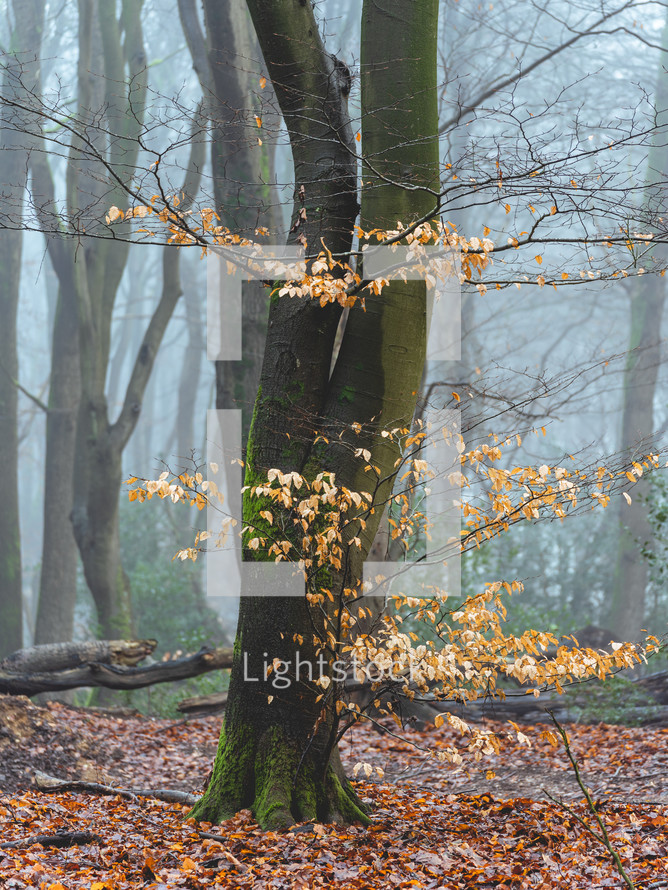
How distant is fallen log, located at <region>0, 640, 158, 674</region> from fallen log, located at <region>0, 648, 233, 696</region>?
59 millimetres

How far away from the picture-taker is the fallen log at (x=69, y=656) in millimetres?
7945

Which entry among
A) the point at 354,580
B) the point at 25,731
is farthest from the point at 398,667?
the point at 25,731

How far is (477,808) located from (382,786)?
4.19ft

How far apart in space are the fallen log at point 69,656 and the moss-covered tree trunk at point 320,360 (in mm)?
3796

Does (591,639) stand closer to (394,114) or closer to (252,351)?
(252,351)

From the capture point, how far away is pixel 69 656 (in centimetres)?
802

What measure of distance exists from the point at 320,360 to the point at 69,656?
496 centimetres

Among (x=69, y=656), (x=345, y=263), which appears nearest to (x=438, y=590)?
(x=345, y=263)

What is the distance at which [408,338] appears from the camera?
488 cm

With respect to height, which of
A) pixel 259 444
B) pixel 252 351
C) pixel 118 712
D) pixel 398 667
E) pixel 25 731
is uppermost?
pixel 252 351

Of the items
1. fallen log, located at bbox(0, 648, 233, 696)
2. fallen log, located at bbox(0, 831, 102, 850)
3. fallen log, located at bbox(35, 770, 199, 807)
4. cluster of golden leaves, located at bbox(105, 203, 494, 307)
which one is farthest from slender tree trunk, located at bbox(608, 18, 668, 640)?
fallen log, located at bbox(0, 831, 102, 850)

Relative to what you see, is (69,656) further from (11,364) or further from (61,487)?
(11,364)

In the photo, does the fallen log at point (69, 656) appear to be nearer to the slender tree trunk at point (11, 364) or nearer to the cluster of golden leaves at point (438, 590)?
the slender tree trunk at point (11, 364)

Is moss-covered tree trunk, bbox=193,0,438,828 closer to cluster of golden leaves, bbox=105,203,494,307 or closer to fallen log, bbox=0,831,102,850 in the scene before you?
cluster of golden leaves, bbox=105,203,494,307
